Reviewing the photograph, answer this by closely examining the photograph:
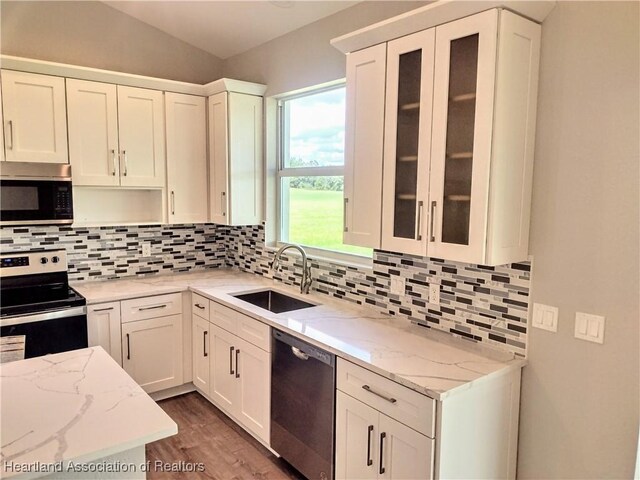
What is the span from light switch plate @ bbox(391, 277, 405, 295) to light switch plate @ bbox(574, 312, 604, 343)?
91 cm

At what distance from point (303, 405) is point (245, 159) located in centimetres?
196

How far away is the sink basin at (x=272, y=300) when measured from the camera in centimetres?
316

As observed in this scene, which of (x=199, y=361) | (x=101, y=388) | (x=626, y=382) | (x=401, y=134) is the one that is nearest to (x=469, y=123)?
(x=401, y=134)

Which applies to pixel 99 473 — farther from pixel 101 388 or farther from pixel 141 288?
pixel 141 288

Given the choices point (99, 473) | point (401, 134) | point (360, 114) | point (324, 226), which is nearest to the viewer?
point (99, 473)

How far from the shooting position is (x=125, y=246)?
3650mm

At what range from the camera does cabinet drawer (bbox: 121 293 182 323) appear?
3168 mm

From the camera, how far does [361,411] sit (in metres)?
2.00

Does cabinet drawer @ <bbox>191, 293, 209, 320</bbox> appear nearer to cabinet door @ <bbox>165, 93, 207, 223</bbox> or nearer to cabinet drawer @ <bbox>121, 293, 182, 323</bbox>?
cabinet drawer @ <bbox>121, 293, 182, 323</bbox>

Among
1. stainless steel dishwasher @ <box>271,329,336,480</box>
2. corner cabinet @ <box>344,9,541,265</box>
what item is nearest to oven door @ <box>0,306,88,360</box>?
stainless steel dishwasher @ <box>271,329,336,480</box>

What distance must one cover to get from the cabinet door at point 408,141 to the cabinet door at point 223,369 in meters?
1.33

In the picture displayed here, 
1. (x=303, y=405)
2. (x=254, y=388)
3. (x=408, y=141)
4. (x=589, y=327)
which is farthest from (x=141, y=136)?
(x=589, y=327)

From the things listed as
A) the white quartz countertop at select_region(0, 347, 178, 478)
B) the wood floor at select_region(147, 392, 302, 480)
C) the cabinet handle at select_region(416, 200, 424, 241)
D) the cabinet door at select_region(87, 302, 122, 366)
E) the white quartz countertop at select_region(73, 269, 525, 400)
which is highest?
the cabinet handle at select_region(416, 200, 424, 241)

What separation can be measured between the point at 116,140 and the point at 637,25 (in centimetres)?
310
